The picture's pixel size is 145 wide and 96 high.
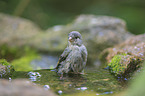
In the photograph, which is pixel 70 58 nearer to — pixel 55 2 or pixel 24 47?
pixel 24 47

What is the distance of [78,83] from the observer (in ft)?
9.84

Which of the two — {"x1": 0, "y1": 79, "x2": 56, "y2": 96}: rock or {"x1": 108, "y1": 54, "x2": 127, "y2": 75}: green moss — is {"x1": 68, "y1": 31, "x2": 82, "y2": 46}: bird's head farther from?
{"x1": 0, "y1": 79, "x2": 56, "y2": 96}: rock

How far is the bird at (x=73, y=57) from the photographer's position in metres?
3.43

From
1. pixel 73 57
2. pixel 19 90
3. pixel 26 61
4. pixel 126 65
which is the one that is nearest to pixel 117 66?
pixel 126 65

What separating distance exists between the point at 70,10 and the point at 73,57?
7.83 metres

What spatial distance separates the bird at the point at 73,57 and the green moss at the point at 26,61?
7.01 feet

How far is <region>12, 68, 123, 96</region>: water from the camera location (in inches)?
102

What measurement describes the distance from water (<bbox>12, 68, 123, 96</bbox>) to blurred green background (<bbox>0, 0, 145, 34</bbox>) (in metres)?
5.95

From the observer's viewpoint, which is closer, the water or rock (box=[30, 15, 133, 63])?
the water

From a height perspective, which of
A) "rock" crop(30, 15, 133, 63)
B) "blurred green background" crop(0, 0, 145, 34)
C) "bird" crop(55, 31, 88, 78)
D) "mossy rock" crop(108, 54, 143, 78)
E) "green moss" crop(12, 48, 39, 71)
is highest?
"blurred green background" crop(0, 0, 145, 34)

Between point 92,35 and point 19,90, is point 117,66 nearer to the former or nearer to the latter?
point 19,90

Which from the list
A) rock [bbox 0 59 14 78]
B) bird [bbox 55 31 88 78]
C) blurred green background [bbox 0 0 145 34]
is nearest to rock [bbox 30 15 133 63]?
blurred green background [bbox 0 0 145 34]

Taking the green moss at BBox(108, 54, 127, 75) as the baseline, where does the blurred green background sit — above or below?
above

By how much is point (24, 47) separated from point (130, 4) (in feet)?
18.4
